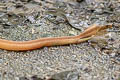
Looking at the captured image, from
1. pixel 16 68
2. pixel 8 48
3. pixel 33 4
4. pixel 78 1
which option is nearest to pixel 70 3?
pixel 78 1

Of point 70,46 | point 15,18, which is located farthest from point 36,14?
point 70,46

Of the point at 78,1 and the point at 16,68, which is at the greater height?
the point at 78,1

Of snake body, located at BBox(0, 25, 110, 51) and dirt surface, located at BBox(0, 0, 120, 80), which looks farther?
snake body, located at BBox(0, 25, 110, 51)

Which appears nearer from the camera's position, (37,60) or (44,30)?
(37,60)

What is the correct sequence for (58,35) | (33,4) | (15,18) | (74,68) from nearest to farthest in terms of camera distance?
(74,68), (58,35), (15,18), (33,4)

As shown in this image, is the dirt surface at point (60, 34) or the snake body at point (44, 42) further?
the snake body at point (44, 42)

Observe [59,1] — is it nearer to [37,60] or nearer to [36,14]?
[36,14]

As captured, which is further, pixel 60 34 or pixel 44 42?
pixel 60 34

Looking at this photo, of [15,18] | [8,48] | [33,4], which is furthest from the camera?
[33,4]
